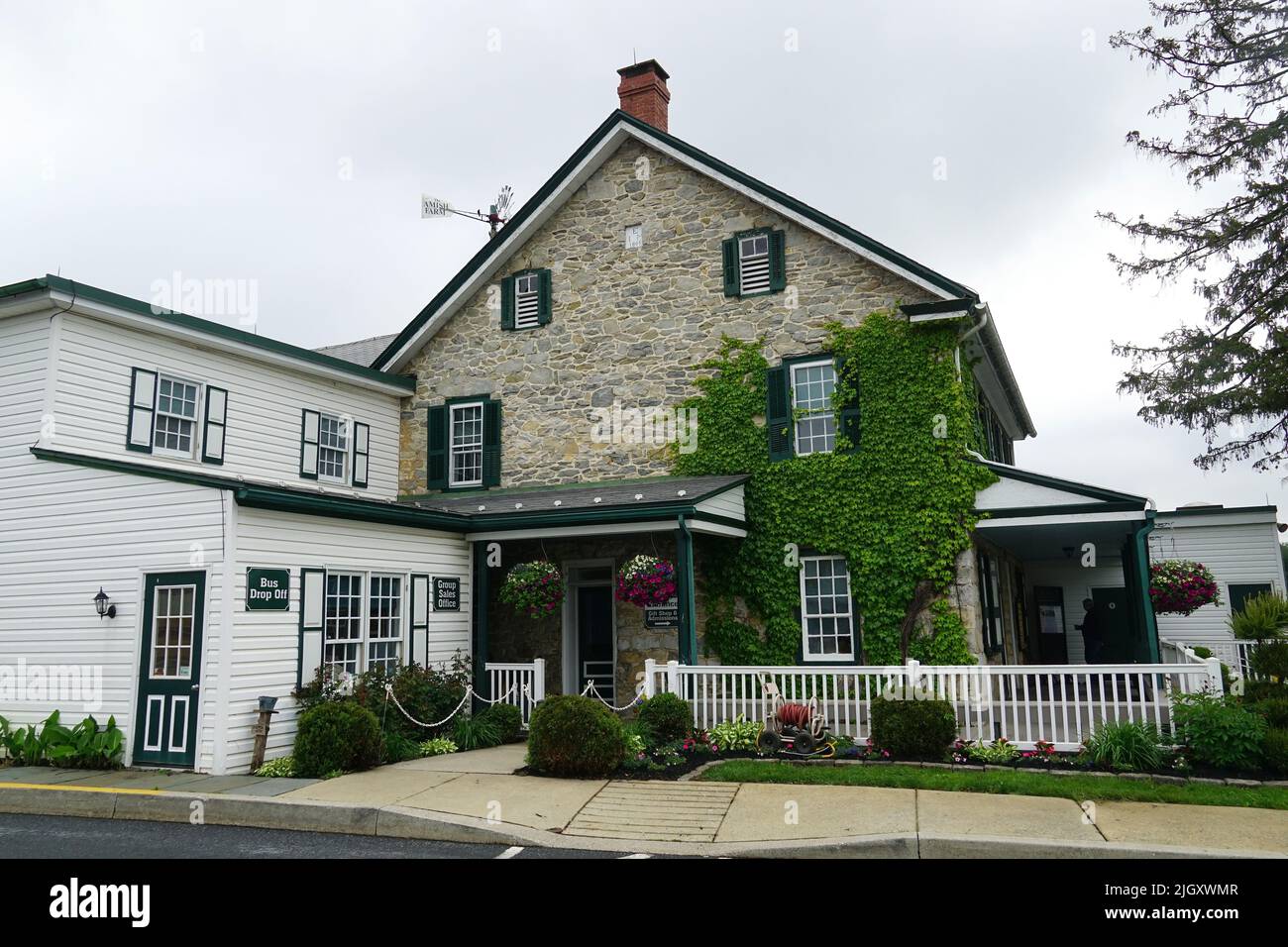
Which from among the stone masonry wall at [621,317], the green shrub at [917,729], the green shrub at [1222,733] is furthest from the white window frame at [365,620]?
the green shrub at [1222,733]

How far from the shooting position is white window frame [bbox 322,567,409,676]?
1209cm

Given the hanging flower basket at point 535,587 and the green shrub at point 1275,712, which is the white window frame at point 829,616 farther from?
the green shrub at point 1275,712

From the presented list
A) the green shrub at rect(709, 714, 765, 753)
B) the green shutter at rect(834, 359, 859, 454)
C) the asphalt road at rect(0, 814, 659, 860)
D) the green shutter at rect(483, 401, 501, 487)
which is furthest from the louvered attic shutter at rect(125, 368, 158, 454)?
the green shutter at rect(834, 359, 859, 454)

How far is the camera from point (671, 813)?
8.48m

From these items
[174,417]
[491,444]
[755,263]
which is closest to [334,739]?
[174,417]

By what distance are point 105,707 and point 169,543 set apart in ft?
7.10

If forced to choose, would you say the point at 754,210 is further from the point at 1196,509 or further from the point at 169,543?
the point at 1196,509

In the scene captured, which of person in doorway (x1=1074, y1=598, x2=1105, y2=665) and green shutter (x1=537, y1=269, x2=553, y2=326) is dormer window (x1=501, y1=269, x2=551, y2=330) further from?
person in doorway (x1=1074, y1=598, x2=1105, y2=665)

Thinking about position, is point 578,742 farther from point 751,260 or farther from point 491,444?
point 751,260

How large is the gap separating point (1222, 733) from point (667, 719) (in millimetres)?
5946

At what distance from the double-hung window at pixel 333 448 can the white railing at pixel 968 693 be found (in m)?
7.43

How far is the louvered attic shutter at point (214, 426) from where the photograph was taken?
14180 mm
